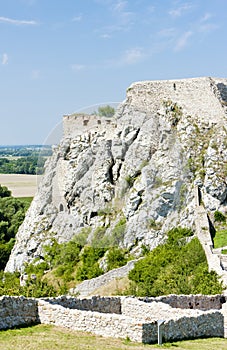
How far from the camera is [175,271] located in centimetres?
2895

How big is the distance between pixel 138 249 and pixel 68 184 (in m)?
11.1

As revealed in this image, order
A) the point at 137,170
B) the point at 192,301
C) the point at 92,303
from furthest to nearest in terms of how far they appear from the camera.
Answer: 1. the point at 137,170
2. the point at 192,301
3. the point at 92,303

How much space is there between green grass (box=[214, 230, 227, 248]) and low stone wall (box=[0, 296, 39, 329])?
20067mm

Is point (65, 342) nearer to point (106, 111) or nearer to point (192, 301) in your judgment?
point (192, 301)

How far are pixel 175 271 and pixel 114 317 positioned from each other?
16850 millimetres

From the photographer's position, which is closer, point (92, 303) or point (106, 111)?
point (92, 303)

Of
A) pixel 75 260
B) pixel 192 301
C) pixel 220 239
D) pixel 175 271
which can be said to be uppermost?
pixel 220 239

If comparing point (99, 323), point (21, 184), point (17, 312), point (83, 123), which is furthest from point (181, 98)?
point (21, 184)

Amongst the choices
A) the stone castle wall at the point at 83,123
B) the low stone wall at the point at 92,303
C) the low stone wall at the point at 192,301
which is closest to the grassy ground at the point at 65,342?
Result: the low stone wall at the point at 92,303

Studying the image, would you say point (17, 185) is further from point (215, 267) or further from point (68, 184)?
point (215, 267)

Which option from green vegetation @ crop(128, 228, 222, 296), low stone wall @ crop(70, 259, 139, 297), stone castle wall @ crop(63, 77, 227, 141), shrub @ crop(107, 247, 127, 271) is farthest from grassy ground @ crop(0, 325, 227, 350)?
stone castle wall @ crop(63, 77, 227, 141)

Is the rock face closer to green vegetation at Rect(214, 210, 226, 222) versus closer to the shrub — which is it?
green vegetation at Rect(214, 210, 226, 222)

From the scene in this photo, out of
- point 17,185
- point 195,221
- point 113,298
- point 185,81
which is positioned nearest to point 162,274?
point 195,221

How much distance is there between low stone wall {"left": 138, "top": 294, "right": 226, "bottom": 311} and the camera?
16.6 m
